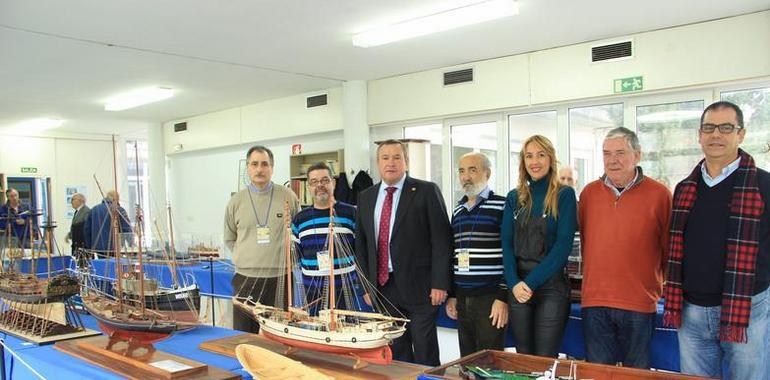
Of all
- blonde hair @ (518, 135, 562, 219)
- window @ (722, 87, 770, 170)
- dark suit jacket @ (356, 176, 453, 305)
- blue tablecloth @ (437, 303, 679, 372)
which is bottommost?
blue tablecloth @ (437, 303, 679, 372)

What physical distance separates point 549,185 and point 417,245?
0.73 m

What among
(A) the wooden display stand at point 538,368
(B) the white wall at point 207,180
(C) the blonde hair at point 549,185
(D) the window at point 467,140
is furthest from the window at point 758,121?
(B) the white wall at point 207,180

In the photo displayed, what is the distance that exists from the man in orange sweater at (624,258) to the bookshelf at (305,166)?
5339 mm

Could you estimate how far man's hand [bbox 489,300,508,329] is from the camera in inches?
107

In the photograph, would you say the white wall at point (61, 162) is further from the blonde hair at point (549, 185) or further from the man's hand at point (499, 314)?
the blonde hair at point (549, 185)

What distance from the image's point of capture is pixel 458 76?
643 cm

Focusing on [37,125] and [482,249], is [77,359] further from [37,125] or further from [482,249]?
[37,125]

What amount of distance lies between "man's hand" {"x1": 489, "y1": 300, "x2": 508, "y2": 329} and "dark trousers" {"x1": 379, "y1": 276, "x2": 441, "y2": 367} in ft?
1.00

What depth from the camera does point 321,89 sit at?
778cm

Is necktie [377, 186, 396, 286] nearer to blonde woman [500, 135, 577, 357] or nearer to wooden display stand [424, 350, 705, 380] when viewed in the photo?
blonde woman [500, 135, 577, 357]

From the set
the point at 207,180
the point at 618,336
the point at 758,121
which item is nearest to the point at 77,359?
the point at 618,336

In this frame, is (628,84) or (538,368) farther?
(628,84)

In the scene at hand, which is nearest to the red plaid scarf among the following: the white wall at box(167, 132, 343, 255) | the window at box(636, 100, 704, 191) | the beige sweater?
the beige sweater

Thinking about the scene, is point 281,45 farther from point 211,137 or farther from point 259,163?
point 211,137
